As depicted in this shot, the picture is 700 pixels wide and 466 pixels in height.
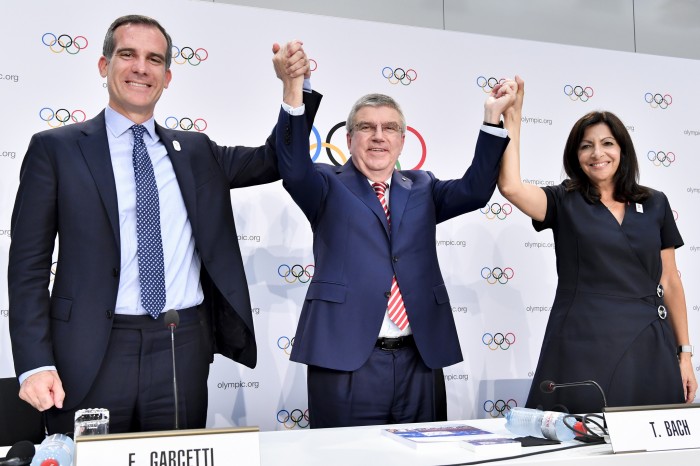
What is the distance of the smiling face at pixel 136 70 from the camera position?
2047mm

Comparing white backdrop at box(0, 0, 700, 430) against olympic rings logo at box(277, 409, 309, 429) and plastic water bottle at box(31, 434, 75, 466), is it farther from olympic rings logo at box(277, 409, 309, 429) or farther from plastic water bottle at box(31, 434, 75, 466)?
plastic water bottle at box(31, 434, 75, 466)

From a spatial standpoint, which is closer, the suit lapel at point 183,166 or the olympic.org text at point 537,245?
the suit lapel at point 183,166

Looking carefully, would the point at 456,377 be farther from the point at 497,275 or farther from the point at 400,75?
the point at 400,75

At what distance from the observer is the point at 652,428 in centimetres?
148

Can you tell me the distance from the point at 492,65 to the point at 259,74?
1.34m

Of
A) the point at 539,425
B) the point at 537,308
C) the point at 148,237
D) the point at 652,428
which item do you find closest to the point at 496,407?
the point at 537,308

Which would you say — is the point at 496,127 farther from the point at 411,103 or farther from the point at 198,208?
the point at 411,103

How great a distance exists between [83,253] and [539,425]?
4.14 feet

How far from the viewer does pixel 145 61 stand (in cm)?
207

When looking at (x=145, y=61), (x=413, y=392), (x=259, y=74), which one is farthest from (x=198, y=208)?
(x=259, y=74)

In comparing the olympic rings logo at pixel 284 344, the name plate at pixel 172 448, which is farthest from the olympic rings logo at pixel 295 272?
the name plate at pixel 172 448

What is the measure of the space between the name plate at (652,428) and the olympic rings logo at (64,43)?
2.74 metres

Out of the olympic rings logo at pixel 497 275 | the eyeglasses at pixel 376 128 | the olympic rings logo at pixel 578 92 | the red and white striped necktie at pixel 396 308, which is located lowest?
the red and white striped necktie at pixel 396 308

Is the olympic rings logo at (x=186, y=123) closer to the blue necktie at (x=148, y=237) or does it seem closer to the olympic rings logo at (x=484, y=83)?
the blue necktie at (x=148, y=237)
